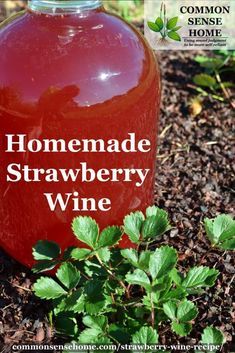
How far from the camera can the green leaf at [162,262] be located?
1.46 meters

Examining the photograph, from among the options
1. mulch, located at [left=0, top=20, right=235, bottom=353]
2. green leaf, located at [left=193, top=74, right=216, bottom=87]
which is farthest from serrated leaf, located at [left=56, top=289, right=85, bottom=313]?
green leaf, located at [left=193, top=74, right=216, bottom=87]

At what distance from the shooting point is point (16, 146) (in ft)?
5.11

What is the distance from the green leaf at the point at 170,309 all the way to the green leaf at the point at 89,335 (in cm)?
16

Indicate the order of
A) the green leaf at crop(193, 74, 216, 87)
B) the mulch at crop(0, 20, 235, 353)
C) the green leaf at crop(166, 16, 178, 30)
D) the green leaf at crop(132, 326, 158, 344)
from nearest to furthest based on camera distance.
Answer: the green leaf at crop(132, 326, 158, 344)
the mulch at crop(0, 20, 235, 353)
the green leaf at crop(166, 16, 178, 30)
the green leaf at crop(193, 74, 216, 87)

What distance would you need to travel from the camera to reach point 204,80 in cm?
274

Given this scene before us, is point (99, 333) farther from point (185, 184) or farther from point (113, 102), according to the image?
point (185, 184)

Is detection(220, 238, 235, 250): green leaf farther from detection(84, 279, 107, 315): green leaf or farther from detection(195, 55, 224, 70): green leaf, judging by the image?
detection(195, 55, 224, 70): green leaf

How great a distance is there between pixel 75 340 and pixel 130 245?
32 centimetres

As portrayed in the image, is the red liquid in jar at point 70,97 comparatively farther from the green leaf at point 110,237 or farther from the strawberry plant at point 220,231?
the strawberry plant at point 220,231

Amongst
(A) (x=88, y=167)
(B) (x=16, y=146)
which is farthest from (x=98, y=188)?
(B) (x=16, y=146)

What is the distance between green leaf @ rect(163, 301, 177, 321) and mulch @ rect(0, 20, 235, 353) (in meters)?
0.14

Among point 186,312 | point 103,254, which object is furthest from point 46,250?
point 186,312

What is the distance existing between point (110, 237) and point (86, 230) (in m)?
0.06

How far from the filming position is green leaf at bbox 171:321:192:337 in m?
1.44
